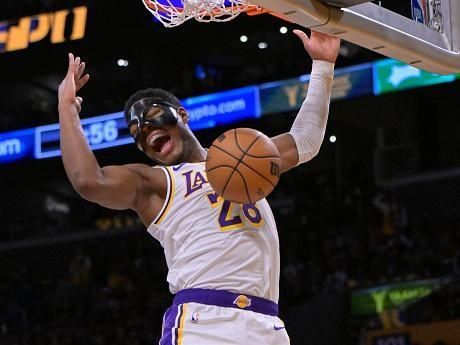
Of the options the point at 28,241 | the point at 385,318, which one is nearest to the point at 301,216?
the point at 385,318

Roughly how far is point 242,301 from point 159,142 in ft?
2.41

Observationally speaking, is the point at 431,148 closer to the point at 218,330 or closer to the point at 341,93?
the point at 341,93

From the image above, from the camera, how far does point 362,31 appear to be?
3.99 metres

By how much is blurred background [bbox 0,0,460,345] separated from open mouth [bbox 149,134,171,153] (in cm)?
934

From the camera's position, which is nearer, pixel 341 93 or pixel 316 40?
pixel 316 40

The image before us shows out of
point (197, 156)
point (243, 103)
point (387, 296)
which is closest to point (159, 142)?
point (197, 156)

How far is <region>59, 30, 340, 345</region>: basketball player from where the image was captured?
11.7ft

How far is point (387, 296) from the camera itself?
14.7 meters

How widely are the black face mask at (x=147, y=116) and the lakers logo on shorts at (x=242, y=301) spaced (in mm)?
752

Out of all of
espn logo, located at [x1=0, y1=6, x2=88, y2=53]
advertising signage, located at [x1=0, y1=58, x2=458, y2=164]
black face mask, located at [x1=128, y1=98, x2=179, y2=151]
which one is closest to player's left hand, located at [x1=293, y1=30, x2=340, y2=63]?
black face mask, located at [x1=128, y1=98, x2=179, y2=151]

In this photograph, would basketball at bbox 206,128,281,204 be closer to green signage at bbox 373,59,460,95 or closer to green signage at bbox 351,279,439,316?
green signage at bbox 351,279,439,316

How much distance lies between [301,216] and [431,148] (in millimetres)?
3394

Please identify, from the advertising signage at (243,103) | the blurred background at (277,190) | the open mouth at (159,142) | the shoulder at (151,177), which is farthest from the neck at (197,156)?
the advertising signage at (243,103)

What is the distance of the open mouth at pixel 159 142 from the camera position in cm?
385
